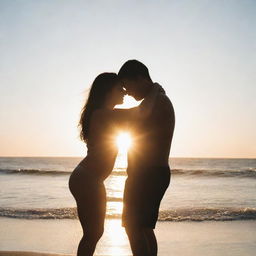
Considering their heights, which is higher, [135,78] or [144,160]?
[135,78]

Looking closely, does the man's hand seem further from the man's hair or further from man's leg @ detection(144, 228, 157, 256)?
man's leg @ detection(144, 228, 157, 256)

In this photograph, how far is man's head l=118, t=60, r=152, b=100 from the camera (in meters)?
3.41

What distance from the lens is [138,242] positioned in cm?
340

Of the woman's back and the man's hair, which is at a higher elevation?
the man's hair

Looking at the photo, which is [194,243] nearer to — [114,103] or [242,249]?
[242,249]

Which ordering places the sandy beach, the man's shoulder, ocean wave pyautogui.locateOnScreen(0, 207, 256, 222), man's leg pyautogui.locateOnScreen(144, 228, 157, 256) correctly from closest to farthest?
the man's shoulder → man's leg pyautogui.locateOnScreen(144, 228, 157, 256) → the sandy beach → ocean wave pyautogui.locateOnScreen(0, 207, 256, 222)

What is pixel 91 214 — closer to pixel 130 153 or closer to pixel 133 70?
pixel 130 153

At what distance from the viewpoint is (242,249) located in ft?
20.8

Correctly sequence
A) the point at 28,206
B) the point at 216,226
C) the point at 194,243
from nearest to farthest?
1. the point at 194,243
2. the point at 216,226
3. the point at 28,206

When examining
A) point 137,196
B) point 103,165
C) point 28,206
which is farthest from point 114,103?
Result: point 28,206

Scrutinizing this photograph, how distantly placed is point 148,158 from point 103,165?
38 centimetres

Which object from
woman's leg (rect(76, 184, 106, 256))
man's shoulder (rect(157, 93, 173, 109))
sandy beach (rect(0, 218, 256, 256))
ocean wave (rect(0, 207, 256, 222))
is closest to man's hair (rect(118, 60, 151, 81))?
man's shoulder (rect(157, 93, 173, 109))

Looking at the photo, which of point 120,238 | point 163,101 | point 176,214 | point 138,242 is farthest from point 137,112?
point 176,214

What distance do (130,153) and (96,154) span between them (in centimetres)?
31
